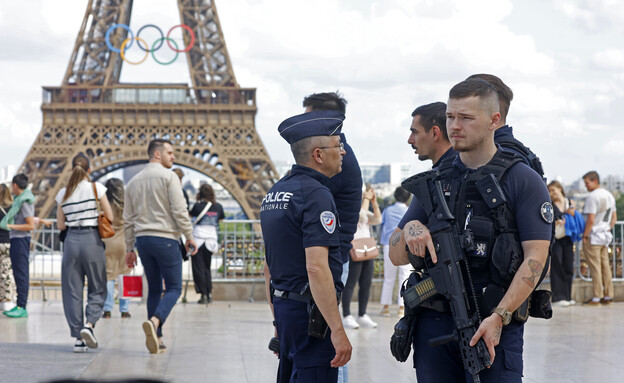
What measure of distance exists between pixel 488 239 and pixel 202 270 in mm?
9715

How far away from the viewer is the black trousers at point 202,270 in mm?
12586

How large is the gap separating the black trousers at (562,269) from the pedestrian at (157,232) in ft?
19.7

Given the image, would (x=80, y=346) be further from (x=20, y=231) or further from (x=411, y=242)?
(x=411, y=242)

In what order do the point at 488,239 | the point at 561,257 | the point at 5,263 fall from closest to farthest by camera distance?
the point at 488,239
the point at 5,263
the point at 561,257

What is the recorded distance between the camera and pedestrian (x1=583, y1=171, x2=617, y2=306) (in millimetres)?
12188

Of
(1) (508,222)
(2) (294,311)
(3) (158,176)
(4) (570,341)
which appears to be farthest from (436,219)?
(4) (570,341)

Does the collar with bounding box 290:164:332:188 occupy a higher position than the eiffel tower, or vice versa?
the eiffel tower

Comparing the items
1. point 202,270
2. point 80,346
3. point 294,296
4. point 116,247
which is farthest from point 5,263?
point 294,296

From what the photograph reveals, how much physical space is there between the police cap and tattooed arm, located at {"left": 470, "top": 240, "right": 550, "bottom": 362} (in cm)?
104

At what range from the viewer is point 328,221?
12.3ft

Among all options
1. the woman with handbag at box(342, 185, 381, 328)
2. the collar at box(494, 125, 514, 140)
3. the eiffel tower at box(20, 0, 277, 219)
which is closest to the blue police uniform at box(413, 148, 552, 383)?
the collar at box(494, 125, 514, 140)

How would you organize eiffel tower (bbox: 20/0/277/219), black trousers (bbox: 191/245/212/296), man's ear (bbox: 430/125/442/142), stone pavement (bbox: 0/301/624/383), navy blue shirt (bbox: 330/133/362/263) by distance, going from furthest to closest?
1. eiffel tower (bbox: 20/0/277/219)
2. black trousers (bbox: 191/245/212/296)
3. stone pavement (bbox: 0/301/624/383)
4. navy blue shirt (bbox: 330/133/362/263)
5. man's ear (bbox: 430/125/442/142)

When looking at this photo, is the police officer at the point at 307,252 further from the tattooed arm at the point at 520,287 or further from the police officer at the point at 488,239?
the tattooed arm at the point at 520,287

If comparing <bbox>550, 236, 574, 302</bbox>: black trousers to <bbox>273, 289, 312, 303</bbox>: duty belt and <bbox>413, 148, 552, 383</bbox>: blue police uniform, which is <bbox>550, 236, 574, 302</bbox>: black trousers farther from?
<bbox>413, 148, 552, 383</bbox>: blue police uniform
